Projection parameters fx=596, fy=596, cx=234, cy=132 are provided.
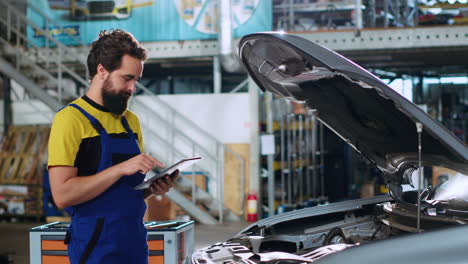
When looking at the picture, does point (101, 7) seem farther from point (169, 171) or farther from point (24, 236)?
point (169, 171)

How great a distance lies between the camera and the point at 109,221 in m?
2.10

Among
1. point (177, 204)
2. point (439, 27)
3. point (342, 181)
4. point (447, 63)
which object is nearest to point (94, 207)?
point (177, 204)

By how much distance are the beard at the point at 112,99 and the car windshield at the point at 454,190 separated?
1.48 m

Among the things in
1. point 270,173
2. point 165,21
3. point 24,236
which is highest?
point 165,21

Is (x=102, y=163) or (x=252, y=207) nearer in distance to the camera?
(x=102, y=163)

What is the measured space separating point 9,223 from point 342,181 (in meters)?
5.62

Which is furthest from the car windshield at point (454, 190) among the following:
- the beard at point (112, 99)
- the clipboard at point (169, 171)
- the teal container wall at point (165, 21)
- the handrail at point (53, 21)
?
the handrail at point (53, 21)

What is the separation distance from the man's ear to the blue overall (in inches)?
5.5

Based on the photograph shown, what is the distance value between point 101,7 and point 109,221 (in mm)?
8270

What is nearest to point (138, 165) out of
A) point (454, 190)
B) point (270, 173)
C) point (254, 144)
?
point (454, 190)

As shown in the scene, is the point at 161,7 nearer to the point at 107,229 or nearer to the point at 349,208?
the point at 349,208

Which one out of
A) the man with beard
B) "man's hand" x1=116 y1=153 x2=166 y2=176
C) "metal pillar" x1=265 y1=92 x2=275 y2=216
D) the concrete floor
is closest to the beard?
the man with beard

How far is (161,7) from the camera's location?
9.58 meters

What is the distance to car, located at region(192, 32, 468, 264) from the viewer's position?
1.97 metres
